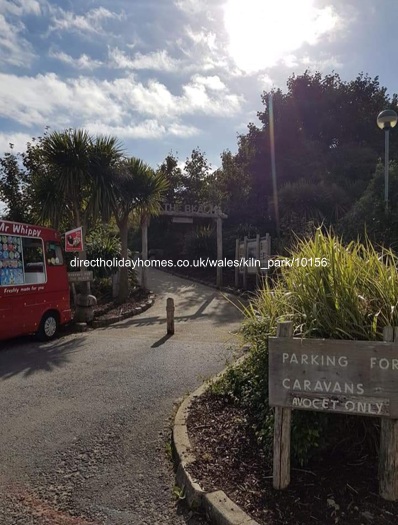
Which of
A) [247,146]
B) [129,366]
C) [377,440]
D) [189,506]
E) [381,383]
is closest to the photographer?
[381,383]

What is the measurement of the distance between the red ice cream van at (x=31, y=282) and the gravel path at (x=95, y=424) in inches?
18.5

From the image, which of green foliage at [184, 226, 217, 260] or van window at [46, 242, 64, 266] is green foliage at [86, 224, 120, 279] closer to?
van window at [46, 242, 64, 266]

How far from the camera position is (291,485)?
2.86 meters

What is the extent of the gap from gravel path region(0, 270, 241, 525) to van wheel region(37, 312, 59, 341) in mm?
208

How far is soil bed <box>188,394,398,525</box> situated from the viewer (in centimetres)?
255

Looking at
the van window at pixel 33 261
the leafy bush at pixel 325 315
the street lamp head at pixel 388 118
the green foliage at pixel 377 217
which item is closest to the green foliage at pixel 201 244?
the green foliage at pixel 377 217

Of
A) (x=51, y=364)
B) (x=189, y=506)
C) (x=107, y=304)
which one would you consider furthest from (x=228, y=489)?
(x=107, y=304)

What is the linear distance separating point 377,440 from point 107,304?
1048 cm

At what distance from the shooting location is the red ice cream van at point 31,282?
7594 mm

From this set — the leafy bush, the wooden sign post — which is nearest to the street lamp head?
the leafy bush

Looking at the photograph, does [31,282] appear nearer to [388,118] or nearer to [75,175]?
[75,175]

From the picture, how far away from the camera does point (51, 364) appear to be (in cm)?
670

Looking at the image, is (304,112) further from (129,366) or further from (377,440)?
(377,440)

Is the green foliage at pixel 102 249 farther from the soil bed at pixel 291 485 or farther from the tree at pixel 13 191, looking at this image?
the soil bed at pixel 291 485
